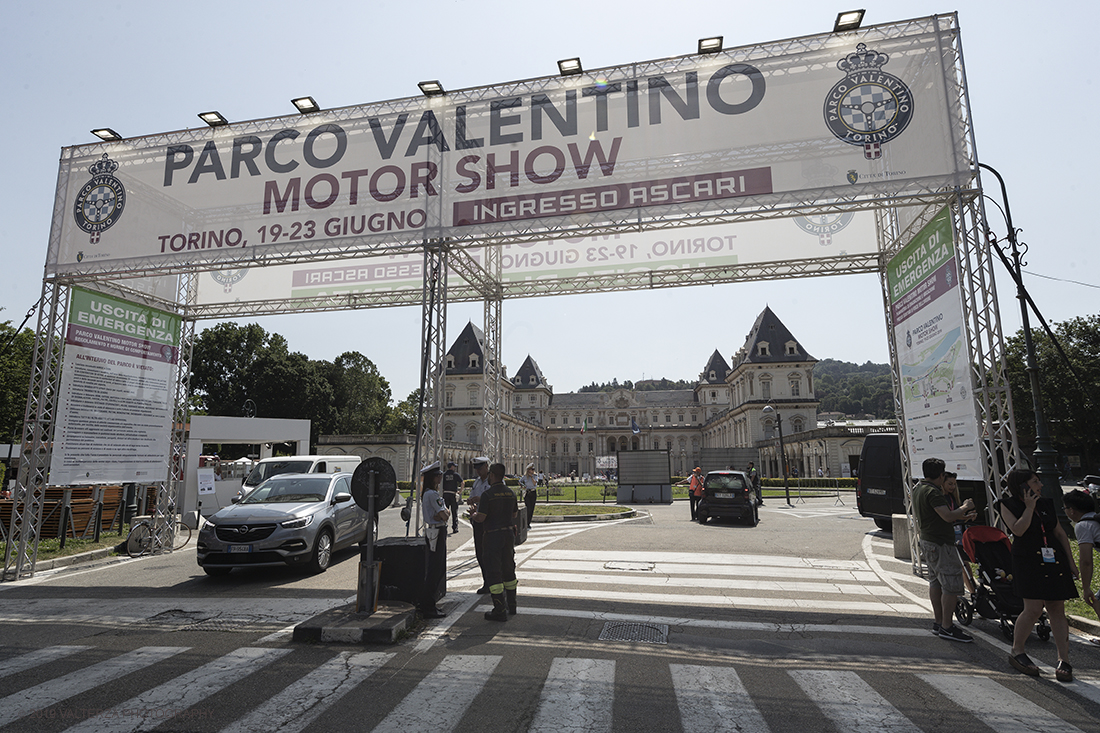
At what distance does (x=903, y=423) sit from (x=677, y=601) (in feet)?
17.8

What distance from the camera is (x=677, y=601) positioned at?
26.0ft

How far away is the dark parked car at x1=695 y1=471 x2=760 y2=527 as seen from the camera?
57.0ft

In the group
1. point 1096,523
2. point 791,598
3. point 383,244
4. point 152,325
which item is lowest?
point 791,598

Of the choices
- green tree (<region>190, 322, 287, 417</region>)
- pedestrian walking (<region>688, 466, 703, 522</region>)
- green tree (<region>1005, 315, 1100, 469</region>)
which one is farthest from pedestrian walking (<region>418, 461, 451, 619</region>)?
green tree (<region>190, 322, 287, 417</region>)

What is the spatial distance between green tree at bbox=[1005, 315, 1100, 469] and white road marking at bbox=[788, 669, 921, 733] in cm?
4559

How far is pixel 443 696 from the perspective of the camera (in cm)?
449

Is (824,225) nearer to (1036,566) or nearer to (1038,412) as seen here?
(1038,412)

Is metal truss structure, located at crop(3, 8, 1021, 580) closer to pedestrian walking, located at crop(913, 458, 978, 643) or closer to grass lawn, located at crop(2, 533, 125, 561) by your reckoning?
grass lawn, located at crop(2, 533, 125, 561)

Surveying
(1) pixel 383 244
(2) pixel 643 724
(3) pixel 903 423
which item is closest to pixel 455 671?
(2) pixel 643 724

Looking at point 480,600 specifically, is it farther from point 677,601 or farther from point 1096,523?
point 1096,523

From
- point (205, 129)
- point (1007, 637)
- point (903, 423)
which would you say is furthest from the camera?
point (205, 129)

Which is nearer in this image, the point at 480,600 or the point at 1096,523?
the point at 1096,523

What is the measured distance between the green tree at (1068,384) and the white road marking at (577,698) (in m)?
46.8

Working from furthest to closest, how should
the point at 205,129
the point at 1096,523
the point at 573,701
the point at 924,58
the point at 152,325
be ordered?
1. the point at 152,325
2. the point at 205,129
3. the point at 924,58
4. the point at 1096,523
5. the point at 573,701
